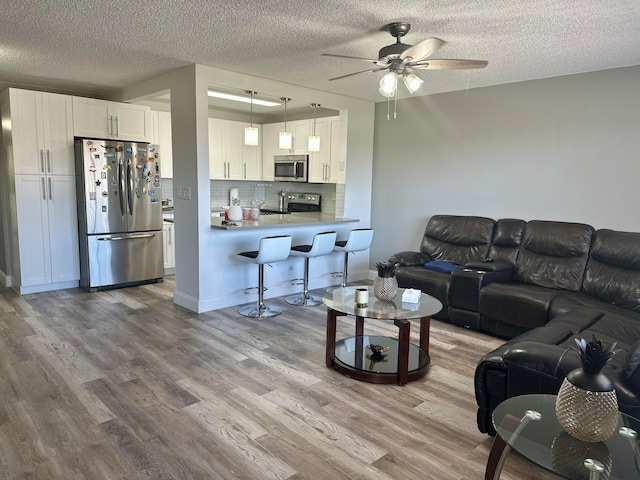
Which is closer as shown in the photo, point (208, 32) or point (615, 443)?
point (615, 443)

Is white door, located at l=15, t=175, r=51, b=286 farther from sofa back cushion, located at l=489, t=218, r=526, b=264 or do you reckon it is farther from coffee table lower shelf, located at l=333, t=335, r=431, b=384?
sofa back cushion, located at l=489, t=218, r=526, b=264

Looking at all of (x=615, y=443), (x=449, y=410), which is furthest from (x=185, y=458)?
(x=615, y=443)

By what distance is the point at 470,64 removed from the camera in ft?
9.58

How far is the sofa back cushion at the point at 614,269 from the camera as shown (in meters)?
3.61

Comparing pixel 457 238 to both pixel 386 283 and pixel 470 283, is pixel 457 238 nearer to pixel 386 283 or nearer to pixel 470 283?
pixel 470 283

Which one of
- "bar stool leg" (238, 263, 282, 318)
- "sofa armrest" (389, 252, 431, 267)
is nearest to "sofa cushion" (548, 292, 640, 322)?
"sofa armrest" (389, 252, 431, 267)

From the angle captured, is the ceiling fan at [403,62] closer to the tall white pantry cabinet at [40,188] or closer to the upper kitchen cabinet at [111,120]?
the upper kitchen cabinet at [111,120]

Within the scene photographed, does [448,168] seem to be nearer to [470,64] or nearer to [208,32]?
[470,64]

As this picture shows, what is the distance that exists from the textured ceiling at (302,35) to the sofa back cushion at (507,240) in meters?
1.49

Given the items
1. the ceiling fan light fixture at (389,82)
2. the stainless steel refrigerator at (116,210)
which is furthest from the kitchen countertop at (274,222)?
the ceiling fan light fixture at (389,82)

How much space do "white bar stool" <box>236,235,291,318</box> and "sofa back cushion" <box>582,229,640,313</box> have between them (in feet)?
9.29

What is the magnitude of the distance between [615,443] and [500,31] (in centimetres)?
268

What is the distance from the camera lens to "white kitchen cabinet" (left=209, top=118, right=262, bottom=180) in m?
6.73

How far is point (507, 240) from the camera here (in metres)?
4.54
